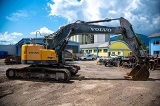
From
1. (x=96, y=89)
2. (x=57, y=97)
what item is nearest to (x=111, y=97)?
(x=96, y=89)

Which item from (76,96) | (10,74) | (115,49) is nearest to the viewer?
(76,96)

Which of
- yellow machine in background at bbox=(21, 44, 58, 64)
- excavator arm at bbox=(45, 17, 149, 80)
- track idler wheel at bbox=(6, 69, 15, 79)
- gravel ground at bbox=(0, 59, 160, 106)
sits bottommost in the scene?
gravel ground at bbox=(0, 59, 160, 106)

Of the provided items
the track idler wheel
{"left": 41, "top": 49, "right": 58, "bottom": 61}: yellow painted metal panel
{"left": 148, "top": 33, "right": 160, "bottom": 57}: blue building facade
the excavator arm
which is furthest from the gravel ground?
{"left": 148, "top": 33, "right": 160, "bottom": 57}: blue building facade

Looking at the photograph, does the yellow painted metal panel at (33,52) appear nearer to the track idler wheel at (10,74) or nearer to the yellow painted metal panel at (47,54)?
the yellow painted metal panel at (47,54)

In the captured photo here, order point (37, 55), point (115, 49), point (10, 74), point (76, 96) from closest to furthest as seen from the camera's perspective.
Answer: point (76, 96), point (37, 55), point (10, 74), point (115, 49)

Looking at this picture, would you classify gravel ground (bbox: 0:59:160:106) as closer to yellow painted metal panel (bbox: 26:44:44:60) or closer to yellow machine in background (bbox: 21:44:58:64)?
yellow machine in background (bbox: 21:44:58:64)

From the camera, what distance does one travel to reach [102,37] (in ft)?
257

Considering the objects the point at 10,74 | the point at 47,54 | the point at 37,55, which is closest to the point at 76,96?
the point at 47,54

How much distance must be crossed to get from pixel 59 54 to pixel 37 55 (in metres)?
1.53

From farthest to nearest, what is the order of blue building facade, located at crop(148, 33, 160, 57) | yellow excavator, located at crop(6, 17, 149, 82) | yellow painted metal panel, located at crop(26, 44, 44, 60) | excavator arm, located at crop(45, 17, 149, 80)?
blue building facade, located at crop(148, 33, 160, 57) < excavator arm, located at crop(45, 17, 149, 80) < yellow painted metal panel, located at crop(26, 44, 44, 60) < yellow excavator, located at crop(6, 17, 149, 82)

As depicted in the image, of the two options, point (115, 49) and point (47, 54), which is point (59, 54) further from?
point (115, 49)

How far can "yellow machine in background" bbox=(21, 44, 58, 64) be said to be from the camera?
37.9 feet

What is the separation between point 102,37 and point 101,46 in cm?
2600

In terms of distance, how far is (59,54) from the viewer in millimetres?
12383
